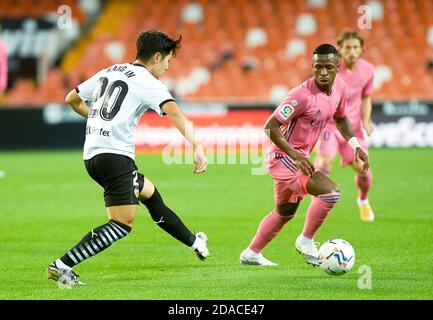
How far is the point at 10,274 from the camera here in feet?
26.9

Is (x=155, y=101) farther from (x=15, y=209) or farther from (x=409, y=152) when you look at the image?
(x=409, y=152)

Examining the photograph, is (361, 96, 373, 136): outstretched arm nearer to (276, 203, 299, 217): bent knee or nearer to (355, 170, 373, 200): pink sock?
(355, 170, 373, 200): pink sock

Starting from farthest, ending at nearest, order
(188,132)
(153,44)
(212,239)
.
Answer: (212,239), (153,44), (188,132)

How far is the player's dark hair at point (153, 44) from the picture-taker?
761 cm

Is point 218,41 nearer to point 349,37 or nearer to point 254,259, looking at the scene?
point 349,37

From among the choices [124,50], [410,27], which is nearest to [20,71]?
[124,50]

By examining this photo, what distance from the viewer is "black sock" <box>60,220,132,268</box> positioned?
7410 millimetres

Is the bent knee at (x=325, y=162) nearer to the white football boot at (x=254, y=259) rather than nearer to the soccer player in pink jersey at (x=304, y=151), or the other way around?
the soccer player in pink jersey at (x=304, y=151)

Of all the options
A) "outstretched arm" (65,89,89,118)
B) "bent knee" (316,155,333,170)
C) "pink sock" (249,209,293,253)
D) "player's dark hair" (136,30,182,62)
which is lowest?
"pink sock" (249,209,293,253)

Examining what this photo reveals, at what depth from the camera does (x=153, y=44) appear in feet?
25.0

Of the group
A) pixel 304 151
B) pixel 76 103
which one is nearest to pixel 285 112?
pixel 304 151

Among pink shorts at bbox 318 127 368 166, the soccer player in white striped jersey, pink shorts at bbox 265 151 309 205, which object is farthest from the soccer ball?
pink shorts at bbox 318 127 368 166

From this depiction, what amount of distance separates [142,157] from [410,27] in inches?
410

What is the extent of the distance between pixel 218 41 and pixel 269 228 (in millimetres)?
20169
